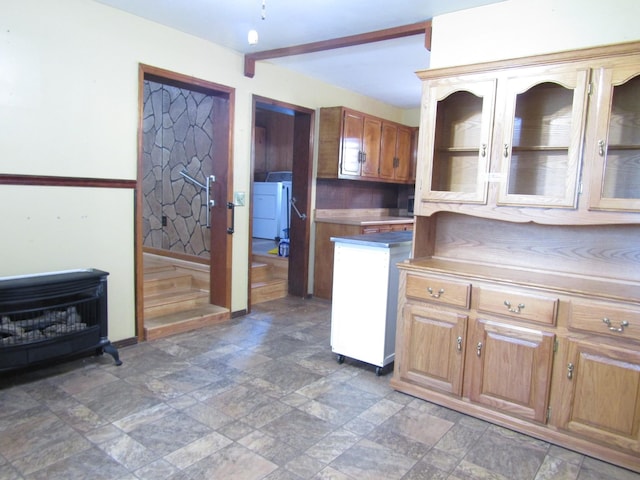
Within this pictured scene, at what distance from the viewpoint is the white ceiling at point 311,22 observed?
116 inches

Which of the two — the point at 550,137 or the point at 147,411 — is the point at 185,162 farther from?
the point at 550,137

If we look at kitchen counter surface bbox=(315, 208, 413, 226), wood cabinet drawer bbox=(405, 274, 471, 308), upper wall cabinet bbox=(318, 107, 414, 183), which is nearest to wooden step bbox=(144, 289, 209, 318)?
kitchen counter surface bbox=(315, 208, 413, 226)

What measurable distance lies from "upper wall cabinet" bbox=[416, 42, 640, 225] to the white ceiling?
2.14 feet

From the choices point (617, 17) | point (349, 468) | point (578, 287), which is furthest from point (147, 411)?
point (617, 17)

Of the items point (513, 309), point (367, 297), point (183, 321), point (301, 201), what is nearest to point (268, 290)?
point (301, 201)

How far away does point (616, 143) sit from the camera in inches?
93.7

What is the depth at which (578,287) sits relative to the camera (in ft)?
7.42

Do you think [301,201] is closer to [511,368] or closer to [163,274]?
[163,274]

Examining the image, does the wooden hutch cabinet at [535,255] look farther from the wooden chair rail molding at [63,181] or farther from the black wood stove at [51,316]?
the wooden chair rail molding at [63,181]

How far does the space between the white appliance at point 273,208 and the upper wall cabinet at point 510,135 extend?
3517mm

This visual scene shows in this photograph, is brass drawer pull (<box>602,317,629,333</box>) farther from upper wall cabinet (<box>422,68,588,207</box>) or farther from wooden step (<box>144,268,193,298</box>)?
wooden step (<box>144,268,193,298</box>)

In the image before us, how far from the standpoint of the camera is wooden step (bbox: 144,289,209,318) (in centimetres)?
392

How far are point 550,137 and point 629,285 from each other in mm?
923

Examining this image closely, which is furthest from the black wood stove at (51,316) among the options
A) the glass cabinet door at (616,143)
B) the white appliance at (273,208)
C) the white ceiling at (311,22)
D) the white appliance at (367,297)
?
the white appliance at (273,208)
